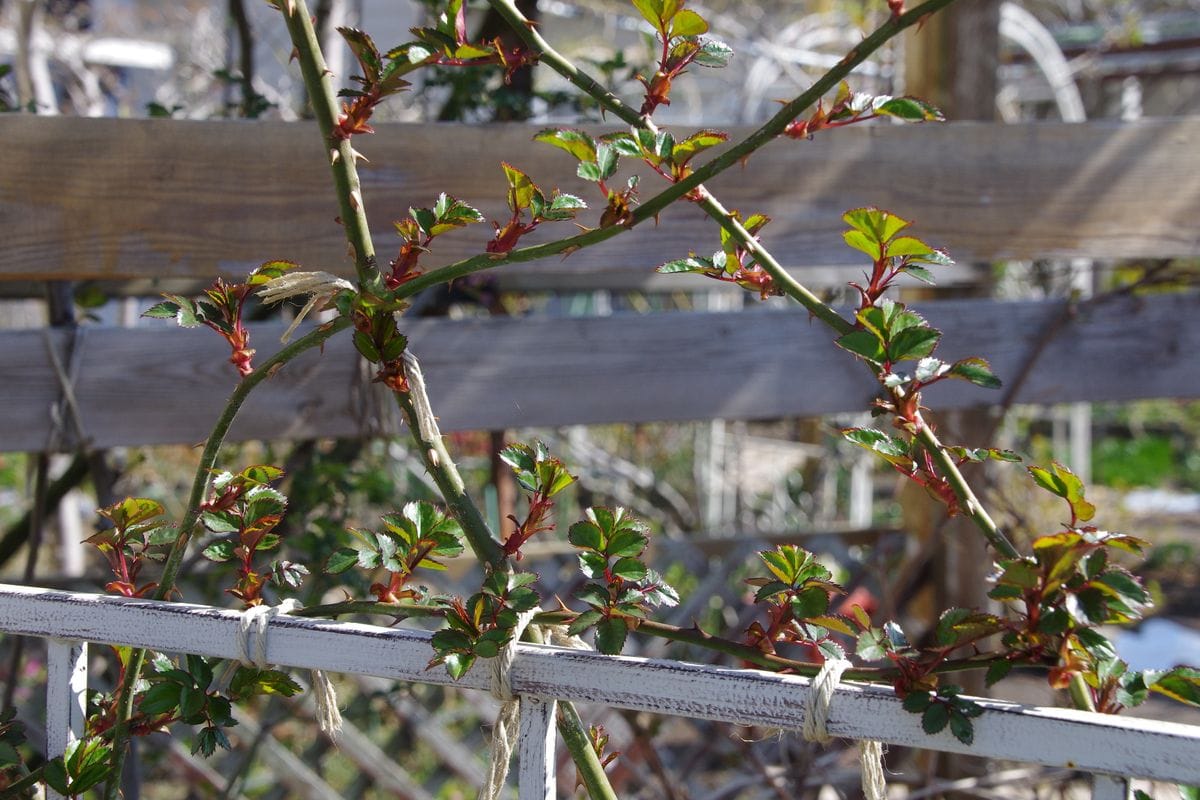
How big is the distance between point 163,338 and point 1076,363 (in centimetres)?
132

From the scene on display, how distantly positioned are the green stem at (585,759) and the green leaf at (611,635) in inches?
3.5

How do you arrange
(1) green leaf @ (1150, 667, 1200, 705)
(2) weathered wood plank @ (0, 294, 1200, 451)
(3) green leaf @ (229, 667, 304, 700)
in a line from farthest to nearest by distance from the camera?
(2) weathered wood plank @ (0, 294, 1200, 451)
(3) green leaf @ (229, 667, 304, 700)
(1) green leaf @ (1150, 667, 1200, 705)

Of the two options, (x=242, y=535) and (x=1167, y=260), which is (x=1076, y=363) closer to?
(x=1167, y=260)

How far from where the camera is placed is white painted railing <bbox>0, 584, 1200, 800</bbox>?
2.05ft

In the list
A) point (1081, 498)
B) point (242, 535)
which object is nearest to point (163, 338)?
point (242, 535)

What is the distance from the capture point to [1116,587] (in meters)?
0.59

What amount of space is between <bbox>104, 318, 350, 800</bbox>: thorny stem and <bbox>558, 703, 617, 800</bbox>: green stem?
326 millimetres

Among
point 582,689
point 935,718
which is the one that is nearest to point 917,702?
point 935,718

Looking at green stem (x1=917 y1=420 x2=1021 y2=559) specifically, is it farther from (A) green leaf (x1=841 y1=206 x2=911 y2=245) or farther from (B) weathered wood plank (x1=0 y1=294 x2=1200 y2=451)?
(B) weathered wood plank (x1=0 y1=294 x2=1200 y2=451)

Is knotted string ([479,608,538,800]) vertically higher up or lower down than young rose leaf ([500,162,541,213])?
lower down

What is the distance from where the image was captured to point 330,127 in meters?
0.75

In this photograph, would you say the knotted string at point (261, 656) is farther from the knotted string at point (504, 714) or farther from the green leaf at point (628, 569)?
the green leaf at point (628, 569)

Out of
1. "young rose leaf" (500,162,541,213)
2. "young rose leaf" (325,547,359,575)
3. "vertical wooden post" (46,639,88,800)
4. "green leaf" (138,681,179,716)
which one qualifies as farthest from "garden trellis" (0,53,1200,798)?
"young rose leaf" (500,162,541,213)

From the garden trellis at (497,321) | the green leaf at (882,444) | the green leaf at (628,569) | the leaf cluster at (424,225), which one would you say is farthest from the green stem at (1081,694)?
the garden trellis at (497,321)
